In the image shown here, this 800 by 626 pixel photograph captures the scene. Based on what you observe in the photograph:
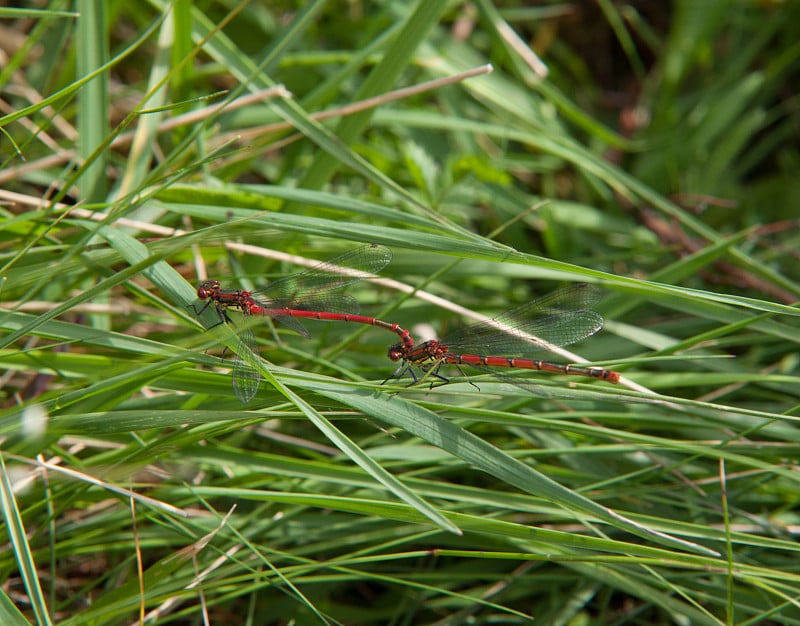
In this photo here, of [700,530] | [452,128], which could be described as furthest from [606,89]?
[700,530]

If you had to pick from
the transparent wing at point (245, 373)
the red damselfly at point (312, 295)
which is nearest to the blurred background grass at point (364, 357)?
the transparent wing at point (245, 373)

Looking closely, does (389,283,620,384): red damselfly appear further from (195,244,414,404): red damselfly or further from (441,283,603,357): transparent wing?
(195,244,414,404): red damselfly

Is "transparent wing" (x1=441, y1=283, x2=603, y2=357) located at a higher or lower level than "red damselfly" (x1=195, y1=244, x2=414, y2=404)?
lower

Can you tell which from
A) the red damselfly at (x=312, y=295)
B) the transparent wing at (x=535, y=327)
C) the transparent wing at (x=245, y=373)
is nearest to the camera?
the transparent wing at (x=245, y=373)

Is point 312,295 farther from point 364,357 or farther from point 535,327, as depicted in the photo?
point 535,327

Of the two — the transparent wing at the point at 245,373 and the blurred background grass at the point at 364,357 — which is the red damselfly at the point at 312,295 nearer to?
the blurred background grass at the point at 364,357

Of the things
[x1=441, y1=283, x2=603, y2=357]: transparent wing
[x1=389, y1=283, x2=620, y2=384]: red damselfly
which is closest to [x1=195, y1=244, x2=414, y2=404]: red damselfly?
[x1=389, y1=283, x2=620, y2=384]: red damselfly

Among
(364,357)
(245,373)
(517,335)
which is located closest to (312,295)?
(364,357)
